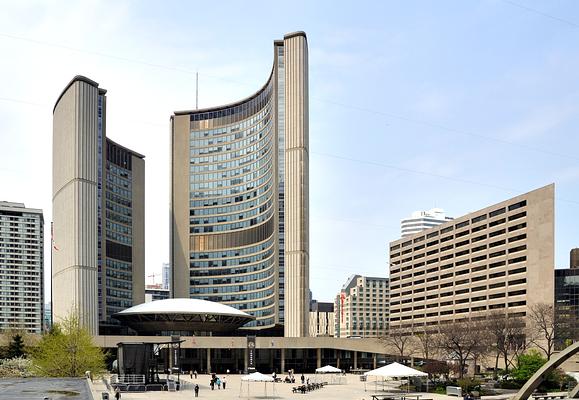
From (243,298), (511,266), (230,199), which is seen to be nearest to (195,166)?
(230,199)

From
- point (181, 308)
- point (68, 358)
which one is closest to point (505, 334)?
point (181, 308)

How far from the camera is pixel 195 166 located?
17588 cm

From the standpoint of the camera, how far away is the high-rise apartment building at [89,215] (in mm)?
129625

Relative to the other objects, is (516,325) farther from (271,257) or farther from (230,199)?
(230,199)

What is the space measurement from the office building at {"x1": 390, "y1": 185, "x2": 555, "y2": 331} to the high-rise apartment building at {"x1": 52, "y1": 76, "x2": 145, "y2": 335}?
2856 inches

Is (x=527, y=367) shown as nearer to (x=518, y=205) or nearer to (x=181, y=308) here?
(x=518, y=205)

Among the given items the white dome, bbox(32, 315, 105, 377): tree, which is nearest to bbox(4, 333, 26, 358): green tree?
the white dome

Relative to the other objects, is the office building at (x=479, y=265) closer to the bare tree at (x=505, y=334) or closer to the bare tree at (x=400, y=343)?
the bare tree at (x=505, y=334)

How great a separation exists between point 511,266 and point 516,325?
86.5ft

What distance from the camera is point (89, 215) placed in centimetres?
13138

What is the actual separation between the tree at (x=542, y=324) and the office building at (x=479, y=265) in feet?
28.4

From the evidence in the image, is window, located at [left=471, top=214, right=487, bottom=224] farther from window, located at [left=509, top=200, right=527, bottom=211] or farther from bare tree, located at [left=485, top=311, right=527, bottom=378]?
bare tree, located at [left=485, top=311, right=527, bottom=378]

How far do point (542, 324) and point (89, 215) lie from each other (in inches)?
3393

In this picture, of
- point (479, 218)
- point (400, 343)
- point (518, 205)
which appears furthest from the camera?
point (479, 218)
